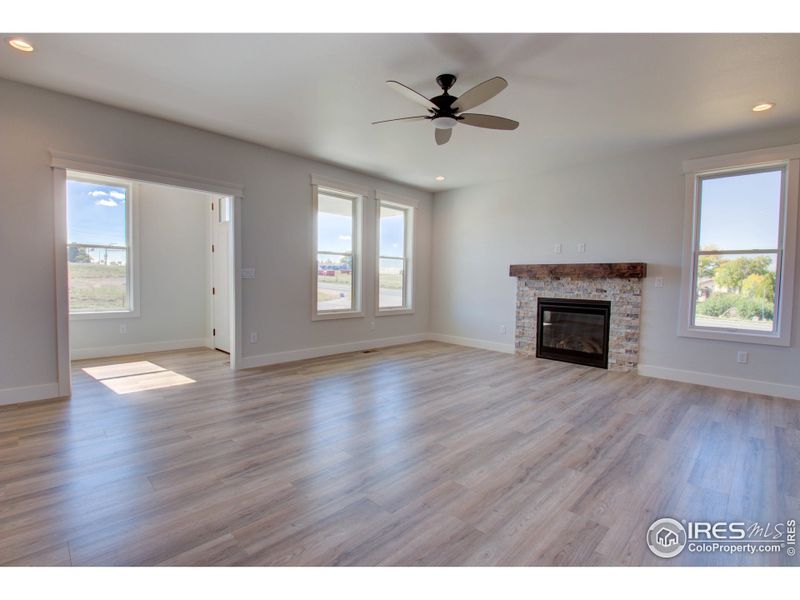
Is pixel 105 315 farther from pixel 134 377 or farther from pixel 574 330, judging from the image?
pixel 574 330

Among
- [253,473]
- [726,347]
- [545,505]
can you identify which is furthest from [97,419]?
[726,347]

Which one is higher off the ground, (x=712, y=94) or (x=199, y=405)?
(x=712, y=94)

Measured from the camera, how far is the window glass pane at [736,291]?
13.4 feet

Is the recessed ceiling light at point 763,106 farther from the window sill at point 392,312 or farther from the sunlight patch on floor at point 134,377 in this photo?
the sunlight patch on floor at point 134,377

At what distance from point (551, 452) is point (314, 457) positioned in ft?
5.21

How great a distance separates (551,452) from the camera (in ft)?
8.53

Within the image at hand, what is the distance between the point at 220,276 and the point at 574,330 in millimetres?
5357

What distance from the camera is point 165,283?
5.96 meters

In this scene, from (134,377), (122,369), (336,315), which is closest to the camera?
(134,377)

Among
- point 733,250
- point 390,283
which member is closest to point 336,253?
point 390,283

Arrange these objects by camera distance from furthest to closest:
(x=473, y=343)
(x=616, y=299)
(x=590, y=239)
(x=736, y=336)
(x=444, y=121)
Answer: (x=473, y=343) → (x=590, y=239) → (x=616, y=299) → (x=736, y=336) → (x=444, y=121)

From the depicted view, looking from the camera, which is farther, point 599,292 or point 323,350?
point 323,350

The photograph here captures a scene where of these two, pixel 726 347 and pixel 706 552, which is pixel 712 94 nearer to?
pixel 726 347

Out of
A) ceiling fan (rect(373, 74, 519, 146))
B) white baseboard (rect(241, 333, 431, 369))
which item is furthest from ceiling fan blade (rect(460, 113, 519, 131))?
white baseboard (rect(241, 333, 431, 369))
